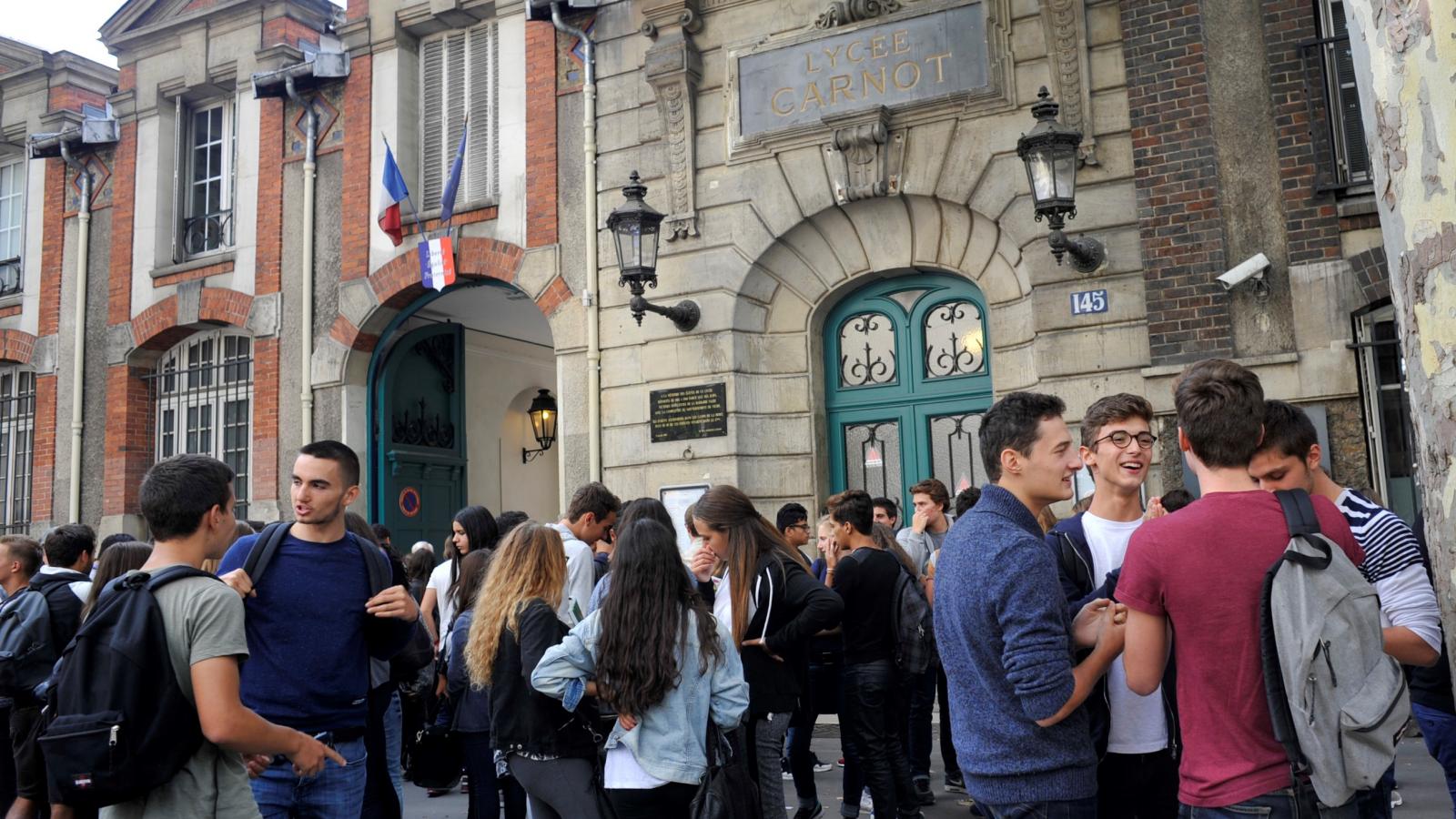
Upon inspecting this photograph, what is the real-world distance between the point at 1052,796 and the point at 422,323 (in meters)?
12.5

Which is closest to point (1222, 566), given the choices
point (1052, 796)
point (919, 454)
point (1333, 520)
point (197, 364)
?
point (1333, 520)

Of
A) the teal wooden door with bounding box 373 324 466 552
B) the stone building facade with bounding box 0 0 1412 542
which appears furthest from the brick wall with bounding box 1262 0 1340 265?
the teal wooden door with bounding box 373 324 466 552

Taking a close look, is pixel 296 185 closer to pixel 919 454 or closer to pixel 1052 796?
pixel 919 454

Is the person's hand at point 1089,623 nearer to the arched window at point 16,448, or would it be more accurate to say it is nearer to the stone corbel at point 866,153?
the stone corbel at point 866,153

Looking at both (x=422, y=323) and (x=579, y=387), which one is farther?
(x=422, y=323)

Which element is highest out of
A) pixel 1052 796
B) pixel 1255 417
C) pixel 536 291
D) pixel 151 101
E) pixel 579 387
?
pixel 151 101

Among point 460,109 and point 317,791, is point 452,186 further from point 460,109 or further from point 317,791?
point 317,791

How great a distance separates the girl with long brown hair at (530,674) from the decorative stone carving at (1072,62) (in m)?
6.84

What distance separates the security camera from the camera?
29.8ft

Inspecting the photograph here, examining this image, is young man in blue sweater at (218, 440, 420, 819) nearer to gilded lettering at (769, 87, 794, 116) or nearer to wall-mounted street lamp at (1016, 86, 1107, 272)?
wall-mounted street lamp at (1016, 86, 1107, 272)

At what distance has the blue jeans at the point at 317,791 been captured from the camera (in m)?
4.10

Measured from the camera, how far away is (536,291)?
40.8ft

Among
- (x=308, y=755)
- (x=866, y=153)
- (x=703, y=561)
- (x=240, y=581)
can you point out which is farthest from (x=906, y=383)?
(x=308, y=755)

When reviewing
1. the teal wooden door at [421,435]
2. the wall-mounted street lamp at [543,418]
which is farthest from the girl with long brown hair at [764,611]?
the wall-mounted street lamp at [543,418]
